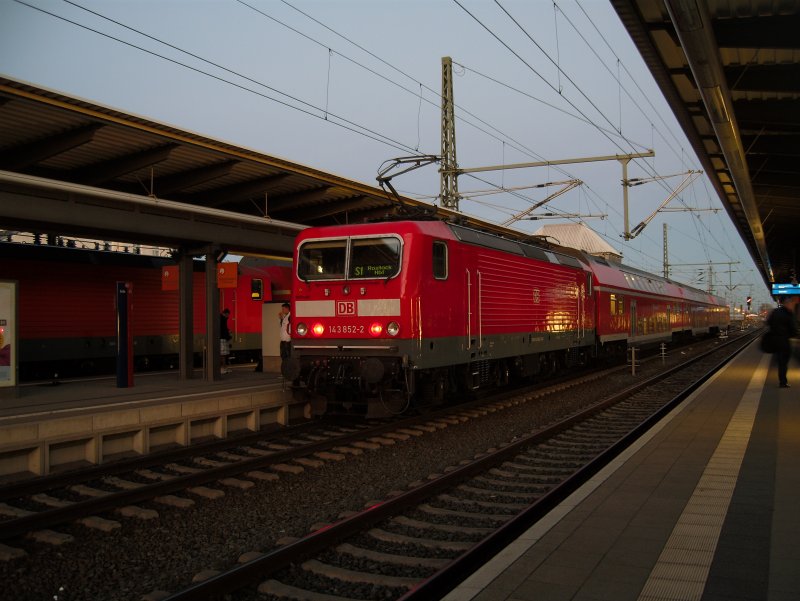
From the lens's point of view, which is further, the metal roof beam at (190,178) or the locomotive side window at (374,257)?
the metal roof beam at (190,178)

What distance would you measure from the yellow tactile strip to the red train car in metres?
11.2

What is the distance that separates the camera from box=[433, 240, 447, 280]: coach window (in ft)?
35.6

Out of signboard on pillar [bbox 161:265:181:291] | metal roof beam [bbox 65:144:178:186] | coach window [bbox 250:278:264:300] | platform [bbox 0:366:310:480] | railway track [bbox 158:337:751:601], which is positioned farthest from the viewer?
coach window [bbox 250:278:264:300]

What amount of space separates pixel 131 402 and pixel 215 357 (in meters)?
3.76

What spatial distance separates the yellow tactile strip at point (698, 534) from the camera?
4031mm

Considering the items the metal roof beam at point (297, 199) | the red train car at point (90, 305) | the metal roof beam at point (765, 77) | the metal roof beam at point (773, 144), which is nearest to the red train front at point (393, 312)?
the metal roof beam at point (297, 199)

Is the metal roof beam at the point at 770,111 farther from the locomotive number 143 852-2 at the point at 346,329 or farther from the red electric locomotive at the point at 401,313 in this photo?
the locomotive number 143 852-2 at the point at 346,329

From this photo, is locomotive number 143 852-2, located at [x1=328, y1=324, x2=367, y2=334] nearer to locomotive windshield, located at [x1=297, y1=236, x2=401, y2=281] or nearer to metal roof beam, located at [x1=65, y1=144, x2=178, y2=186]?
locomotive windshield, located at [x1=297, y1=236, x2=401, y2=281]

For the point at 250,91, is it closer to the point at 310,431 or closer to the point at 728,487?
the point at 310,431

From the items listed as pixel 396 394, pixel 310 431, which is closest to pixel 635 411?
pixel 396 394

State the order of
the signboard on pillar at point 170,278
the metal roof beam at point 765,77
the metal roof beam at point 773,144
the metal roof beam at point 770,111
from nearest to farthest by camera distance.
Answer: the metal roof beam at point 765,77 → the metal roof beam at point 770,111 → the signboard on pillar at point 170,278 → the metal roof beam at point 773,144

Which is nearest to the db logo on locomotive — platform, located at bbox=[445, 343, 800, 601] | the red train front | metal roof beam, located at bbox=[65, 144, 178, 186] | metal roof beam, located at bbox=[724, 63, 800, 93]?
the red train front

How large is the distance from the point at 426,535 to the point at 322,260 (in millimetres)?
6248

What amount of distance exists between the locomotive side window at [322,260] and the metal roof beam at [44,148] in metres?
3.65
